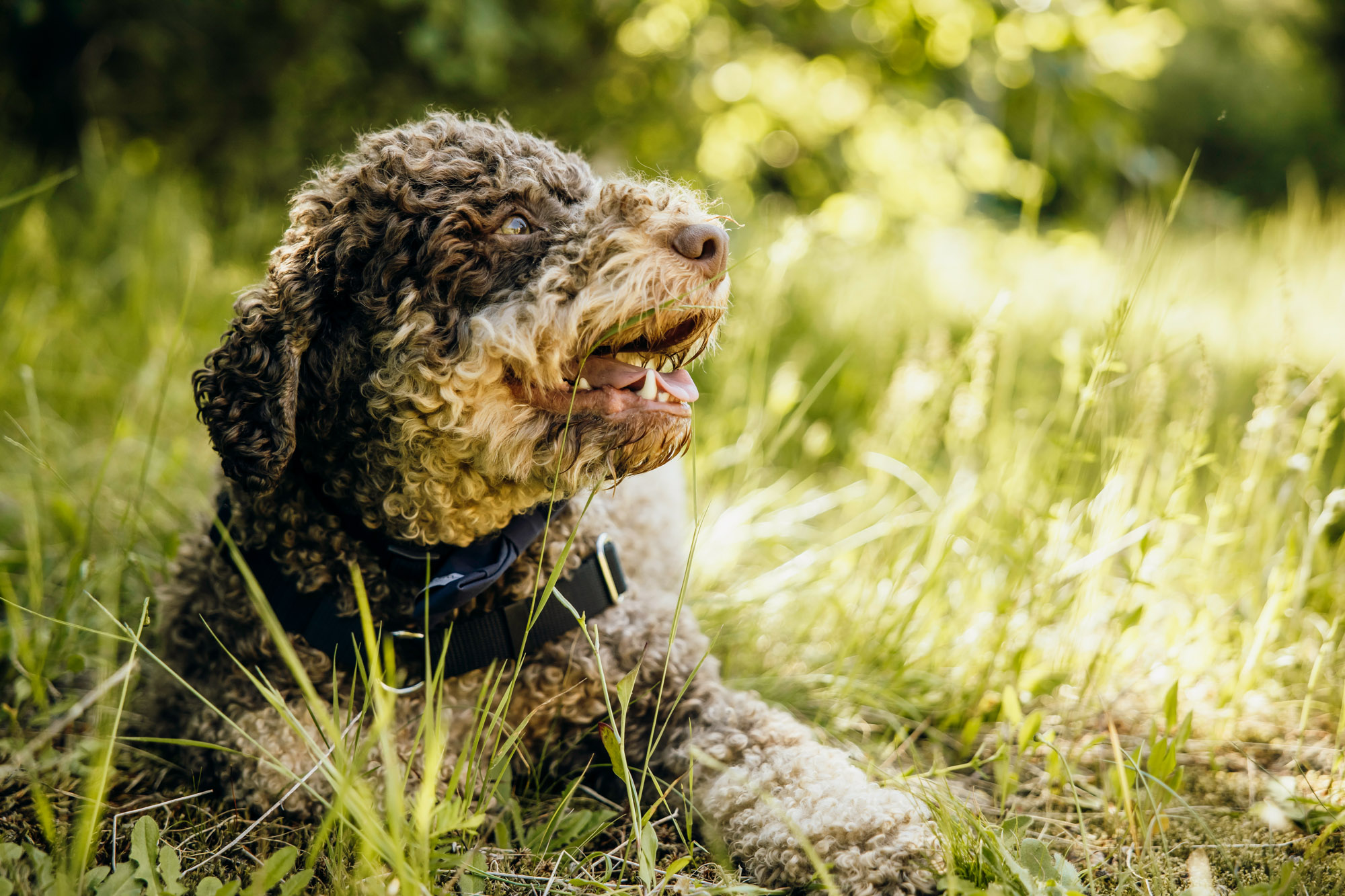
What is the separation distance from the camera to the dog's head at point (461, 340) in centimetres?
194

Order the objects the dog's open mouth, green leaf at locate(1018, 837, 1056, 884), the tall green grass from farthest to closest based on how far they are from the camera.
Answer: the dog's open mouth
the tall green grass
green leaf at locate(1018, 837, 1056, 884)

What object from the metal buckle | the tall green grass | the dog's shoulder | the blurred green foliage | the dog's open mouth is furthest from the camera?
the blurred green foliage

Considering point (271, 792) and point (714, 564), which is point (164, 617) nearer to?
point (271, 792)

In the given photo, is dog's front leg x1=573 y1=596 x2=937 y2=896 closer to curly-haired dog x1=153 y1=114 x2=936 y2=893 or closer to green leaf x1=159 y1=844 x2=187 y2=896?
curly-haired dog x1=153 y1=114 x2=936 y2=893

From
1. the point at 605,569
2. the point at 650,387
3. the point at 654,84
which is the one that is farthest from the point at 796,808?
the point at 654,84

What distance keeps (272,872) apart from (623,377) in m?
1.27

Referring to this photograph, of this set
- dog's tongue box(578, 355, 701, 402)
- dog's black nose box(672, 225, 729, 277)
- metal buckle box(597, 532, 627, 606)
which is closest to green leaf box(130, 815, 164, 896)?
metal buckle box(597, 532, 627, 606)

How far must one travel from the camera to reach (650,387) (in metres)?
2.07

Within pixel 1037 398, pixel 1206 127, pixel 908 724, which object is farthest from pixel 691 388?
pixel 1206 127

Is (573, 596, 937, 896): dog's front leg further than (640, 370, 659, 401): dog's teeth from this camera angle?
No

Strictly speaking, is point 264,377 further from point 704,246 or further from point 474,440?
point 704,246

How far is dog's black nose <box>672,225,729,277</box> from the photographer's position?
1971 millimetres

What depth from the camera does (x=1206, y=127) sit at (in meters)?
17.1

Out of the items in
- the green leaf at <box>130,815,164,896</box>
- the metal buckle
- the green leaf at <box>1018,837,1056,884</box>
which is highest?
the metal buckle
